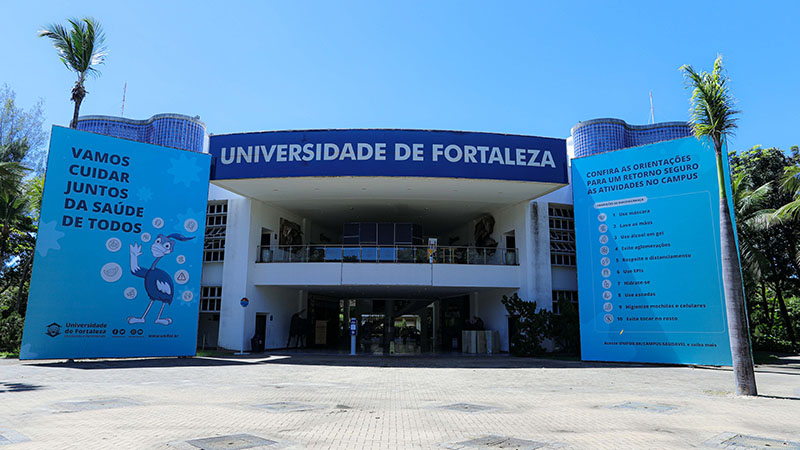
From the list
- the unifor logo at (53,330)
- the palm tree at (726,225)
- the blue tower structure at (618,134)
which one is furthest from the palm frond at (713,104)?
the blue tower structure at (618,134)

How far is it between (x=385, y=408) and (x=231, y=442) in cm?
336

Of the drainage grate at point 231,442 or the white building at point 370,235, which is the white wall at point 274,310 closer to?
the white building at point 370,235

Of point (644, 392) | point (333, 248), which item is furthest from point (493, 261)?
point (644, 392)

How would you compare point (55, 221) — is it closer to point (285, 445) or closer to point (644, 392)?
point (285, 445)

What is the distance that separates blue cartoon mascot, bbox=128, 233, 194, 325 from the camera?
18.5 metres

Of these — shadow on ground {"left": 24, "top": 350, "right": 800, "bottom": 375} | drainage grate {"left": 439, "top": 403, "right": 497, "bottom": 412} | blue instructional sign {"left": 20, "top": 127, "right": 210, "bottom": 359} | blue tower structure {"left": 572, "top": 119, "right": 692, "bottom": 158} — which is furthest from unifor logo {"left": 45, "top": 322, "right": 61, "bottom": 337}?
blue tower structure {"left": 572, "top": 119, "right": 692, "bottom": 158}

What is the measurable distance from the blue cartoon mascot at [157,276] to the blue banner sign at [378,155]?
330cm

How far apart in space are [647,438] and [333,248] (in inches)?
681

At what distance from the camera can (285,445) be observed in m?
5.80

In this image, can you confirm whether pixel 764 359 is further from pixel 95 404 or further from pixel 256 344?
pixel 95 404

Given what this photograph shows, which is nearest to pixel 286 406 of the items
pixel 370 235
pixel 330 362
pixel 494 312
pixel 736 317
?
pixel 736 317

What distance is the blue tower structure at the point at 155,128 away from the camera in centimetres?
4441

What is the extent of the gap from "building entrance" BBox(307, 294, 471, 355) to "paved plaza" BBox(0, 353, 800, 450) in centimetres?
1353

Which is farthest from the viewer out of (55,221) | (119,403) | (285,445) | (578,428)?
(55,221)
